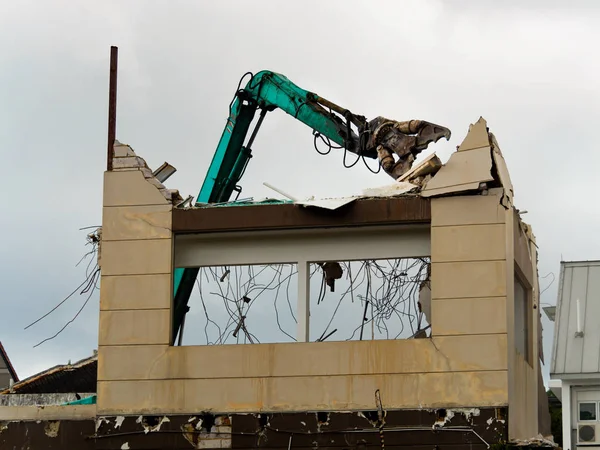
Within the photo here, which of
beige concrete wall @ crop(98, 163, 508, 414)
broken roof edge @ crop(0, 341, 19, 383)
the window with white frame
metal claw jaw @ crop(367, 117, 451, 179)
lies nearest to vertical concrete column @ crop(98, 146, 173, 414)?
beige concrete wall @ crop(98, 163, 508, 414)

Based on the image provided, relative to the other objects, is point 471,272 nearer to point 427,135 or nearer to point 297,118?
point 427,135

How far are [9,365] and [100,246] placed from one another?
22050 millimetres

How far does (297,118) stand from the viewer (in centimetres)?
2573

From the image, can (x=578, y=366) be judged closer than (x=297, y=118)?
Yes

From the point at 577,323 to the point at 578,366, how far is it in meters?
1.18

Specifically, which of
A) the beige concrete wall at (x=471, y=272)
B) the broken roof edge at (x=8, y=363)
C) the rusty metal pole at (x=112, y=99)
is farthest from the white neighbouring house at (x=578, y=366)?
the broken roof edge at (x=8, y=363)

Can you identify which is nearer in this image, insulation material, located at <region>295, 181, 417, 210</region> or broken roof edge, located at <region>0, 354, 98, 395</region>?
insulation material, located at <region>295, 181, 417, 210</region>

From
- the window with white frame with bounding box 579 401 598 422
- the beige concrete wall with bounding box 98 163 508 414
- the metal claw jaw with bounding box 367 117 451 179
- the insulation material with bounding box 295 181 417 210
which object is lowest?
the window with white frame with bounding box 579 401 598 422

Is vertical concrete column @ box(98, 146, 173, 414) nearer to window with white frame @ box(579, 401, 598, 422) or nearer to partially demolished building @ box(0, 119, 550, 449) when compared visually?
partially demolished building @ box(0, 119, 550, 449)

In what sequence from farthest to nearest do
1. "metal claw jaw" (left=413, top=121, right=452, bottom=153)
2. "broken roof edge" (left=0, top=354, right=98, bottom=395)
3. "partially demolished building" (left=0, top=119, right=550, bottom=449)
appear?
"broken roof edge" (left=0, top=354, right=98, bottom=395) → "metal claw jaw" (left=413, top=121, right=452, bottom=153) → "partially demolished building" (left=0, top=119, right=550, bottom=449)

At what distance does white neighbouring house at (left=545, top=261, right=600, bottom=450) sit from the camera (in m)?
23.6

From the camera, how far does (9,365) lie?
44.1 m

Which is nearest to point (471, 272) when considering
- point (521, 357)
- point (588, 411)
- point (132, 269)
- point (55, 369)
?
point (521, 357)

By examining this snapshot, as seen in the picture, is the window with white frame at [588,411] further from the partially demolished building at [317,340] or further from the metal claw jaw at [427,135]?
the metal claw jaw at [427,135]
